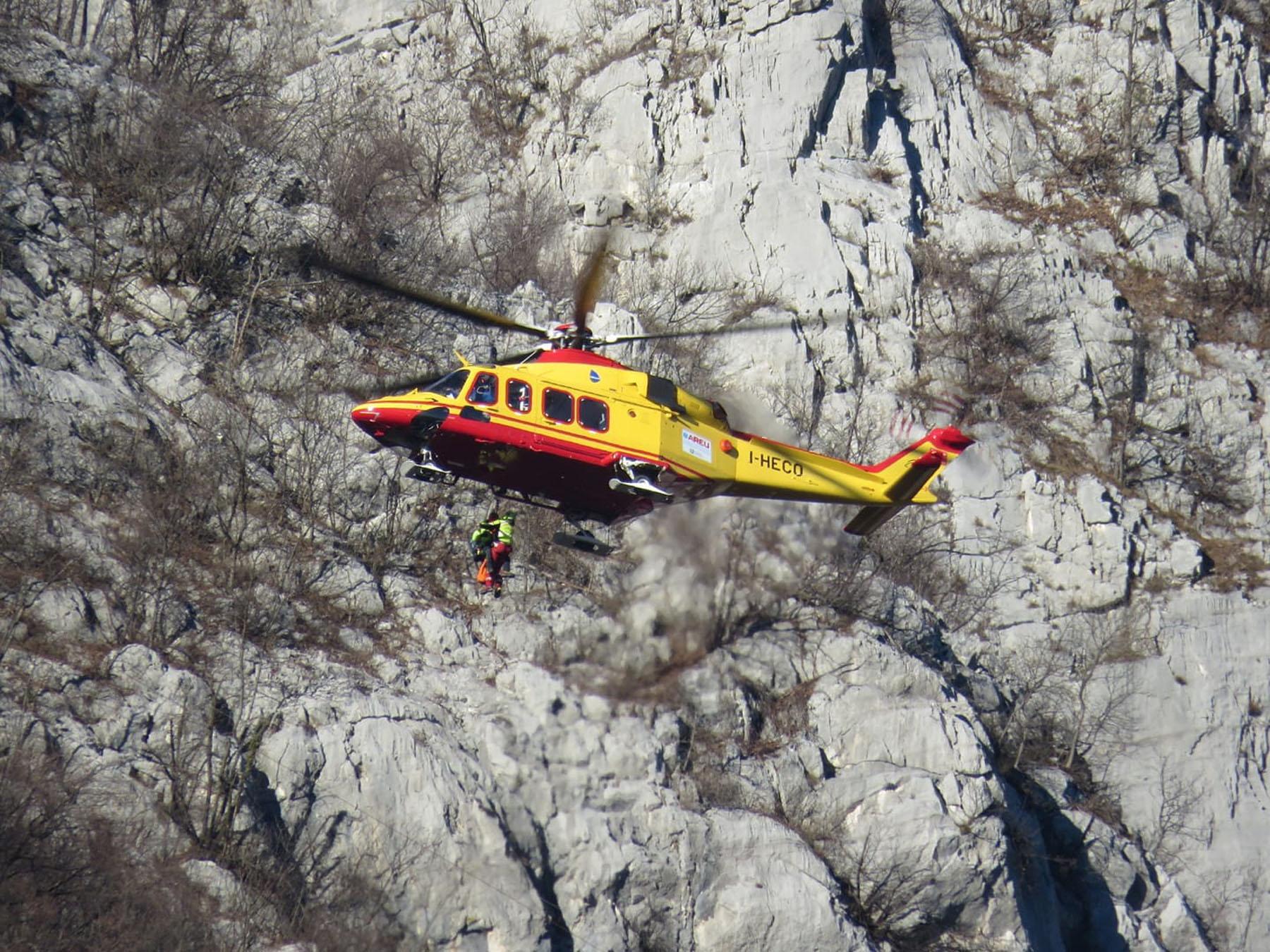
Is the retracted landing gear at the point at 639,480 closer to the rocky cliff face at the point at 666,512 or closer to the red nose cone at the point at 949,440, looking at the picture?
the rocky cliff face at the point at 666,512

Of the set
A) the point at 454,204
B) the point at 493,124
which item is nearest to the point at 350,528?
the point at 454,204

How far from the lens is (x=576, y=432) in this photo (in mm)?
20406

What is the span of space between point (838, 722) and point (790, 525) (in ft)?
13.2

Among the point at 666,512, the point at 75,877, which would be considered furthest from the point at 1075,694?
the point at 75,877

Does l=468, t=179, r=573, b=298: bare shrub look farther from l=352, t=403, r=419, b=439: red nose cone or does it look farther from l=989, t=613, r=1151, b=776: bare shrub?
l=352, t=403, r=419, b=439: red nose cone

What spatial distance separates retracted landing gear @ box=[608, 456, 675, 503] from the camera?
20.4 m

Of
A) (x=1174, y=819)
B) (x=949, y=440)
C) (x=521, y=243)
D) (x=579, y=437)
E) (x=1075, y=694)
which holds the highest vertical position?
(x=521, y=243)

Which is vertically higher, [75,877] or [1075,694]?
[1075,694]

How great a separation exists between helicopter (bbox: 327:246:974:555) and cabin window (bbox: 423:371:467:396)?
2cm

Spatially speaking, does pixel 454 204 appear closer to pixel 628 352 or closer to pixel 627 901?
pixel 628 352

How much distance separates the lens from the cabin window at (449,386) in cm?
2002

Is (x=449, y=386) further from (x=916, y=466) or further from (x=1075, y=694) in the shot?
(x=1075, y=694)

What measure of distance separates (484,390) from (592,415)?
1418 mm

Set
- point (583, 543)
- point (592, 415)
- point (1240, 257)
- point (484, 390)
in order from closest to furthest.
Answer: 1. point (484, 390)
2. point (592, 415)
3. point (583, 543)
4. point (1240, 257)
